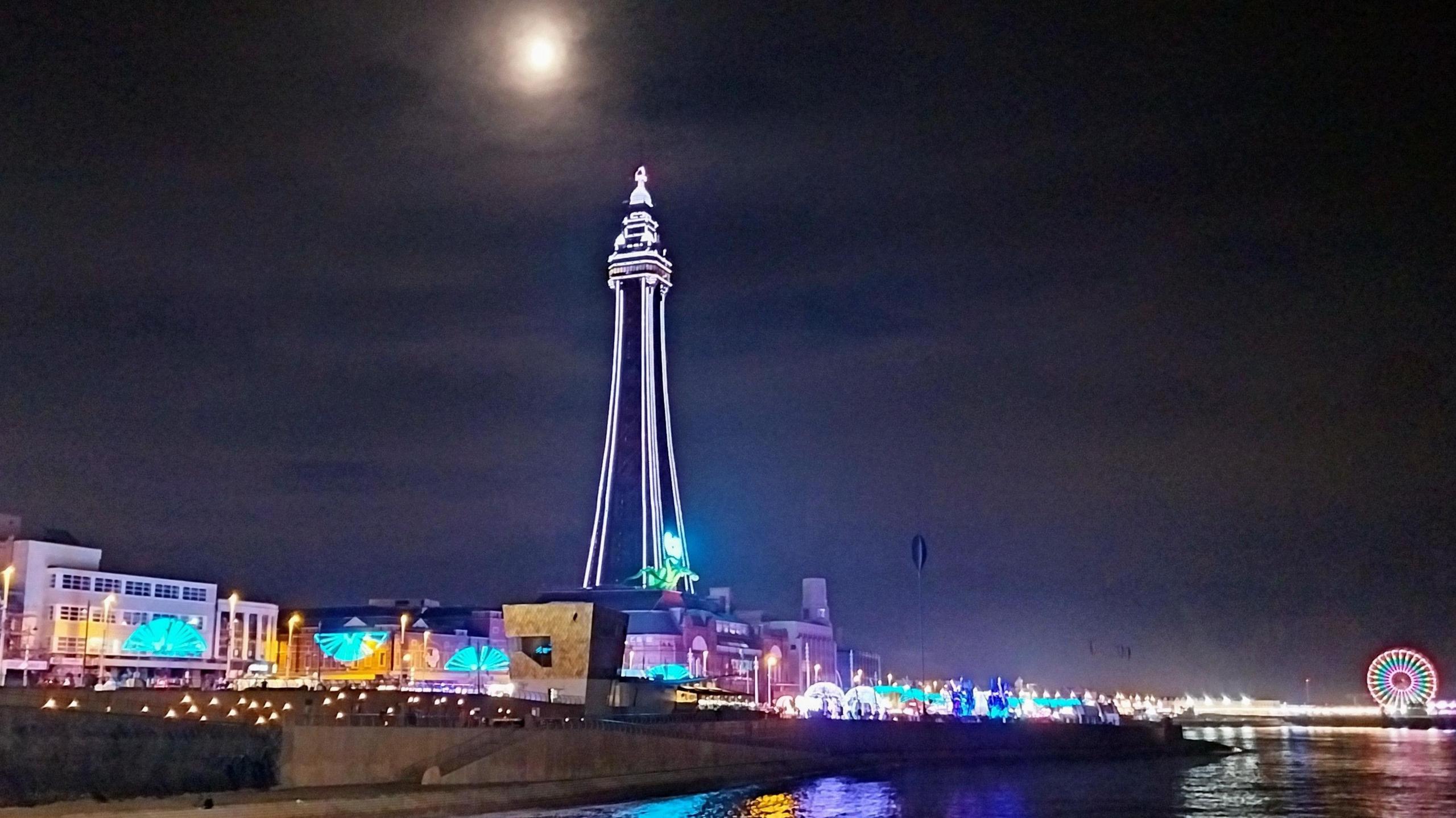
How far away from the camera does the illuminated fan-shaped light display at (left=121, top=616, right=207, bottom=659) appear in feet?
334

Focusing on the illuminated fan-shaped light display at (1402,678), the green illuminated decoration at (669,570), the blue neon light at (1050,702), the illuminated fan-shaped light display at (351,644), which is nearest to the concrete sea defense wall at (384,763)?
the illuminated fan-shaped light display at (351,644)

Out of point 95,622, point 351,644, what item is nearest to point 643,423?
point 351,644

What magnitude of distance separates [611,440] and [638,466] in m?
4.86

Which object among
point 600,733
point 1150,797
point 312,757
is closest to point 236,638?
point 600,733

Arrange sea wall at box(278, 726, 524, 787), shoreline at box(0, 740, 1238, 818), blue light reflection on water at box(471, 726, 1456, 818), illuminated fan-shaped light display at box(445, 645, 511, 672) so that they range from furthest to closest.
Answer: illuminated fan-shaped light display at box(445, 645, 511, 672), blue light reflection on water at box(471, 726, 1456, 818), sea wall at box(278, 726, 524, 787), shoreline at box(0, 740, 1238, 818)

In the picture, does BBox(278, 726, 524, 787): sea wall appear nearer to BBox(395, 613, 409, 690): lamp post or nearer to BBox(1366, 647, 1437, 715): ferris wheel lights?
BBox(395, 613, 409, 690): lamp post

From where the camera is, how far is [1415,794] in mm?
72812

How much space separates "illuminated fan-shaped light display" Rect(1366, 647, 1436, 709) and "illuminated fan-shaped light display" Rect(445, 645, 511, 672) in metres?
123

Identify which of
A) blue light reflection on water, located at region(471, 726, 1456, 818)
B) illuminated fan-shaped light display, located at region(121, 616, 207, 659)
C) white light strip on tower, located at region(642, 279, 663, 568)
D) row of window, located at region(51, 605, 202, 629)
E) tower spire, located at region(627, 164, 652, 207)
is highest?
tower spire, located at region(627, 164, 652, 207)

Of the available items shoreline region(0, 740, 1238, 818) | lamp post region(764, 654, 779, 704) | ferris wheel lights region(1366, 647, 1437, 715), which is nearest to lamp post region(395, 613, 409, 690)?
shoreline region(0, 740, 1238, 818)

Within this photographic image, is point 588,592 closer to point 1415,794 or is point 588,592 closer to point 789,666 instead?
point 789,666

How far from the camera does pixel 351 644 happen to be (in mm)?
137250

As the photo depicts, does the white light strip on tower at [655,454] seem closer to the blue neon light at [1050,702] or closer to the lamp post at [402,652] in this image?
the lamp post at [402,652]

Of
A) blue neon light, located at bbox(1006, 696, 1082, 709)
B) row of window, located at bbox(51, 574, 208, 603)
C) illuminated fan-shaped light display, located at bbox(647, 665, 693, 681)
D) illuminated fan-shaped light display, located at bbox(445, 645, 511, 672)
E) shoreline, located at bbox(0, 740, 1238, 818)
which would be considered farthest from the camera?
blue neon light, located at bbox(1006, 696, 1082, 709)
